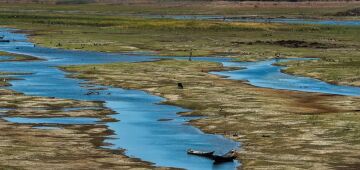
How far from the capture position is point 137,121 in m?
57.2

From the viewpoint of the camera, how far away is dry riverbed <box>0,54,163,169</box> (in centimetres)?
4116

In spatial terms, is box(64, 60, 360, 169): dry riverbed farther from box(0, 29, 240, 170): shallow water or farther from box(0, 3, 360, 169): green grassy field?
box(0, 29, 240, 170): shallow water

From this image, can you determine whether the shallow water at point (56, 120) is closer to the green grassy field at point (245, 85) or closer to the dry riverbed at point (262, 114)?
the green grassy field at point (245, 85)

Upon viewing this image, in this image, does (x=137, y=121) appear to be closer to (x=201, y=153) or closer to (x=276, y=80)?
(x=201, y=153)

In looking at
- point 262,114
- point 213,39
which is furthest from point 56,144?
point 213,39

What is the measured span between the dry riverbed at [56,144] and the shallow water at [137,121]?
126 cm

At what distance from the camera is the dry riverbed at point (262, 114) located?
44.1 metres

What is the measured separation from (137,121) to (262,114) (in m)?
9.11

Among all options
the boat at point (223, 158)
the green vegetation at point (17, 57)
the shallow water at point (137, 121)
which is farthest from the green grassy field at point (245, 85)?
the green vegetation at point (17, 57)

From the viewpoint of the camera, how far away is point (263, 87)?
77.8 m

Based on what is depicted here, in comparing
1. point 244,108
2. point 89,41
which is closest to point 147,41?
point 89,41

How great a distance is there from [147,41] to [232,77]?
1971 inches

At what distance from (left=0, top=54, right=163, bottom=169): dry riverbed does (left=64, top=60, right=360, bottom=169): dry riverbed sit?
6.97 m

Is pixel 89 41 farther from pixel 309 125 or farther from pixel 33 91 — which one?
pixel 309 125
